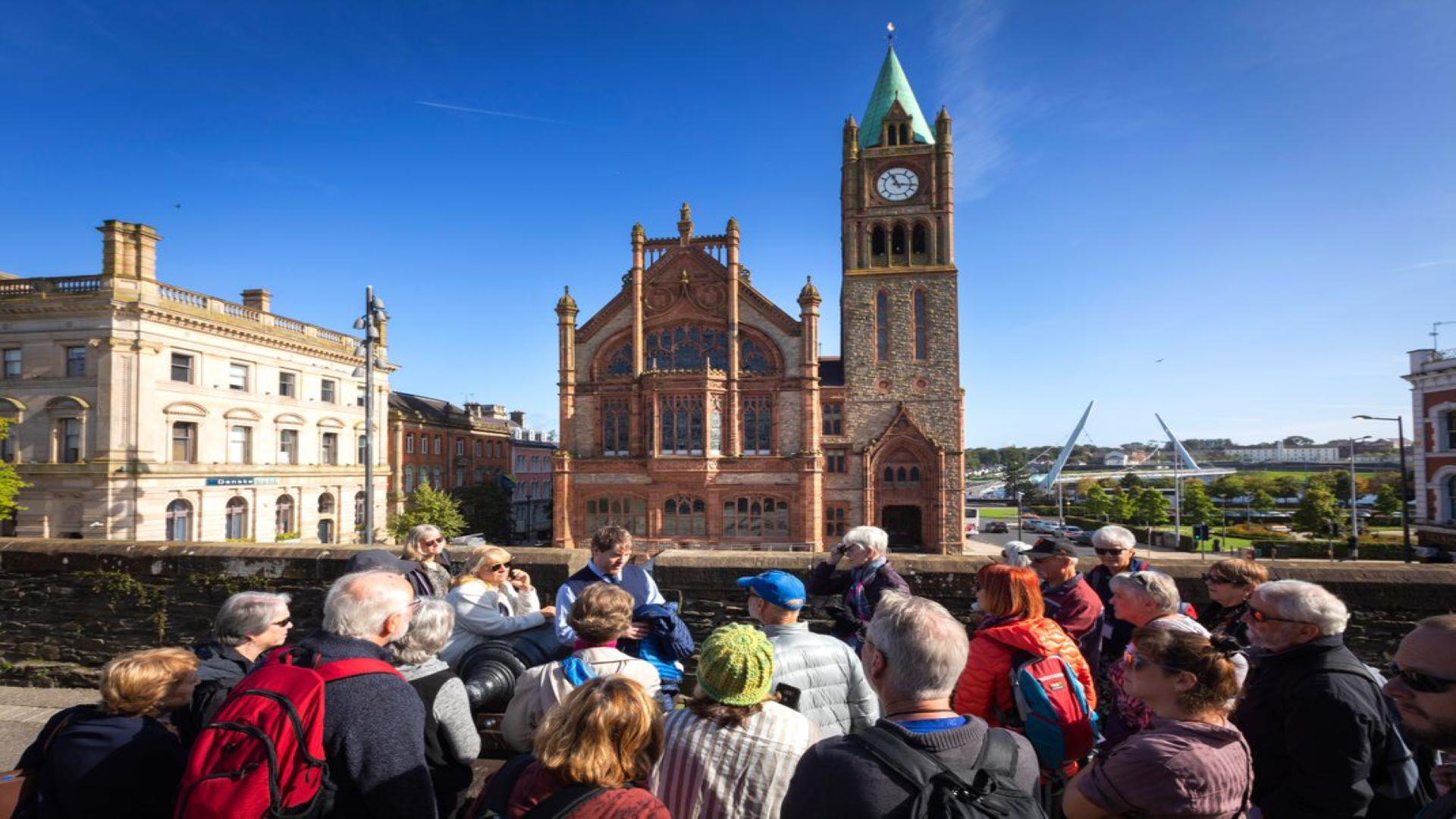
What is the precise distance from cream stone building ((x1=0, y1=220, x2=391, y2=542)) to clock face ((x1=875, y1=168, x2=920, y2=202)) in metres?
30.7

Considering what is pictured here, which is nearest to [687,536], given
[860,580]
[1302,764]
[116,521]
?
[116,521]

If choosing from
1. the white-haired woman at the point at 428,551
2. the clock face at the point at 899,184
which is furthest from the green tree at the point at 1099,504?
the white-haired woman at the point at 428,551

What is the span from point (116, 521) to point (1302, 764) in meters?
34.7

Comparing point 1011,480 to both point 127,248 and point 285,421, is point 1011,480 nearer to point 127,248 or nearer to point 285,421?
point 285,421

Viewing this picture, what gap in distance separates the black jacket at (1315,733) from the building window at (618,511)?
30.3m

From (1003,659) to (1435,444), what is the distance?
40.9 meters

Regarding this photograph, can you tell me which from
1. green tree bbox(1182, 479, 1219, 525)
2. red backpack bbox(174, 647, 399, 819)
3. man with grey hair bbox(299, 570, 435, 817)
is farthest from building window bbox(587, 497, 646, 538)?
green tree bbox(1182, 479, 1219, 525)

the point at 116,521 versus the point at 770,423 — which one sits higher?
the point at 770,423

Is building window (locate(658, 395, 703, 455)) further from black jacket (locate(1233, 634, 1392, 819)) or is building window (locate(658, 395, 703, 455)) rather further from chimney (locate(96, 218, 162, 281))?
black jacket (locate(1233, 634, 1392, 819))

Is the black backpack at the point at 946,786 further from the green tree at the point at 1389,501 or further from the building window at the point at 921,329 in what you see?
the green tree at the point at 1389,501

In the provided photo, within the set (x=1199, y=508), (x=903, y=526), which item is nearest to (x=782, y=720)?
(x=903, y=526)

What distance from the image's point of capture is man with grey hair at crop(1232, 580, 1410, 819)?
2859 millimetres

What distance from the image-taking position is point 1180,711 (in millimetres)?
2445

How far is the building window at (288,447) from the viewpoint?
104 ft
